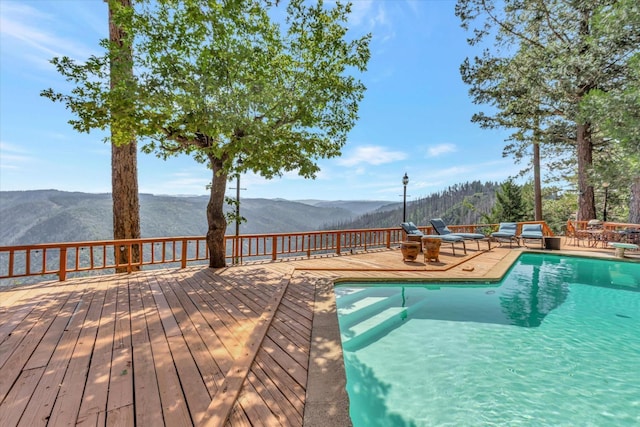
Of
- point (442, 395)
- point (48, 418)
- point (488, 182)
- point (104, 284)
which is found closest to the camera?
point (48, 418)

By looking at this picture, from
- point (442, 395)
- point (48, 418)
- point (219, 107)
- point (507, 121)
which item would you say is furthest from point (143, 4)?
point (507, 121)

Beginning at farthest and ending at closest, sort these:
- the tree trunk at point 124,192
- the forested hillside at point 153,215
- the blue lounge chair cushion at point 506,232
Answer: the forested hillside at point 153,215 → the blue lounge chair cushion at point 506,232 → the tree trunk at point 124,192

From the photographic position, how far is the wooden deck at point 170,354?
5.63ft

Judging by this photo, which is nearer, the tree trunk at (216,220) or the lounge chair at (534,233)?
the tree trunk at (216,220)

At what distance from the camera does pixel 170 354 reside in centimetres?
240

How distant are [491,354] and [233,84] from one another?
582cm

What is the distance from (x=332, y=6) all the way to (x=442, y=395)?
728cm

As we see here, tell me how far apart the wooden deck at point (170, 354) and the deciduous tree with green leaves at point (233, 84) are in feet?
7.48

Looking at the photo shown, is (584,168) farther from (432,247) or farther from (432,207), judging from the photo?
(432,207)

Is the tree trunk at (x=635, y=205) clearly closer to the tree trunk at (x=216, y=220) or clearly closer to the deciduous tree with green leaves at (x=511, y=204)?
the deciduous tree with green leaves at (x=511, y=204)

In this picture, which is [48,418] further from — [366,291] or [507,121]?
[507,121]

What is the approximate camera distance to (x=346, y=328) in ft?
12.5

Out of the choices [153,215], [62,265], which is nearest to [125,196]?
[62,265]

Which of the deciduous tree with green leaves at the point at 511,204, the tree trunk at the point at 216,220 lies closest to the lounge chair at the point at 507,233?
the tree trunk at the point at 216,220
